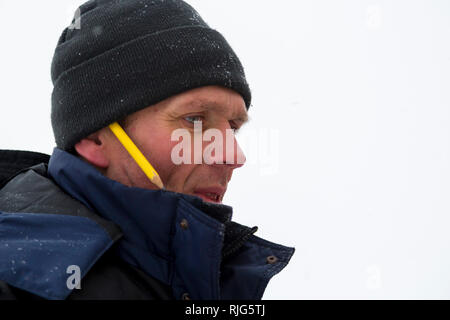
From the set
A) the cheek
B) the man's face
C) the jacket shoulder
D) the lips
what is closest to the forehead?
the man's face

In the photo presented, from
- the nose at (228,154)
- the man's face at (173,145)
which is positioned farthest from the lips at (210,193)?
the nose at (228,154)

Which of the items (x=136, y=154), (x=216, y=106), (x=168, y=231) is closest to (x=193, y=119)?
(x=216, y=106)

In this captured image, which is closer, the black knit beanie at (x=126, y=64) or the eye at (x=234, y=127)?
the black knit beanie at (x=126, y=64)

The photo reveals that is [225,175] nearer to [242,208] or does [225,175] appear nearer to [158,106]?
[158,106]

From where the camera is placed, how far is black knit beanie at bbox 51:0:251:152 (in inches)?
50.8

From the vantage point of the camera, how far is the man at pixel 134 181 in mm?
1035

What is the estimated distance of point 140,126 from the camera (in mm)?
1289

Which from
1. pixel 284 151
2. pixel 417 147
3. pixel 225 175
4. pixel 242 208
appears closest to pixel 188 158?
pixel 225 175

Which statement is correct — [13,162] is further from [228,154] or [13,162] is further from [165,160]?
[228,154]

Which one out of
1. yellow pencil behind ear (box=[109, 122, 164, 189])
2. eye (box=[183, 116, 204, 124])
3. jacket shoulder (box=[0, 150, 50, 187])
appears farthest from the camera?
jacket shoulder (box=[0, 150, 50, 187])

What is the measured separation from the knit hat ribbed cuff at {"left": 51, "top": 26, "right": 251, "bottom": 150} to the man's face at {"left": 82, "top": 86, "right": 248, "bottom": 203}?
0.05m

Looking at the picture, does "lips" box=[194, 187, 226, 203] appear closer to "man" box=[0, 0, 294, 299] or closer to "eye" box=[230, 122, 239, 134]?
"man" box=[0, 0, 294, 299]

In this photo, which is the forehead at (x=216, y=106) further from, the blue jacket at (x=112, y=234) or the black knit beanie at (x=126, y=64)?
the blue jacket at (x=112, y=234)

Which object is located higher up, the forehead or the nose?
the forehead
